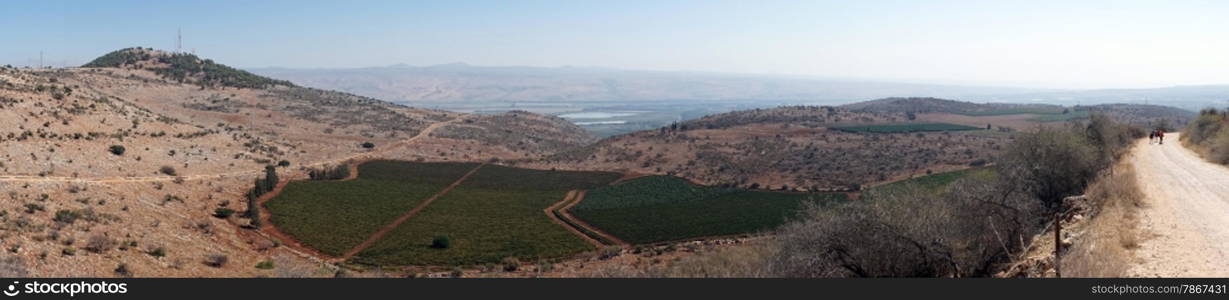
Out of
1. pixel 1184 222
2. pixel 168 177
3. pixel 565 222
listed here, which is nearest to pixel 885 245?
pixel 1184 222

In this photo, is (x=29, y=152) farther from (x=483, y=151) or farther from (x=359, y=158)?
(x=483, y=151)

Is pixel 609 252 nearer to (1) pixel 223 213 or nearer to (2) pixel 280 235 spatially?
(2) pixel 280 235

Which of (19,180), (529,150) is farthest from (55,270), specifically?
(529,150)

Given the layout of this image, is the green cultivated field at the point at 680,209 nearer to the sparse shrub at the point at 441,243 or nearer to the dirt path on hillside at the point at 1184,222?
the sparse shrub at the point at 441,243

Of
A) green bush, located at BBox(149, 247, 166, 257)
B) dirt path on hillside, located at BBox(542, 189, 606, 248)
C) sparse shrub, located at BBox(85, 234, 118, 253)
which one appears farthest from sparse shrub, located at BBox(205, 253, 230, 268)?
dirt path on hillside, located at BBox(542, 189, 606, 248)

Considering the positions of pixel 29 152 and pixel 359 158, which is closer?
pixel 29 152

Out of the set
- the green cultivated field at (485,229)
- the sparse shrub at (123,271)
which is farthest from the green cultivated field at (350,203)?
the sparse shrub at (123,271)

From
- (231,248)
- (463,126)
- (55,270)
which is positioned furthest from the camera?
(463,126)
